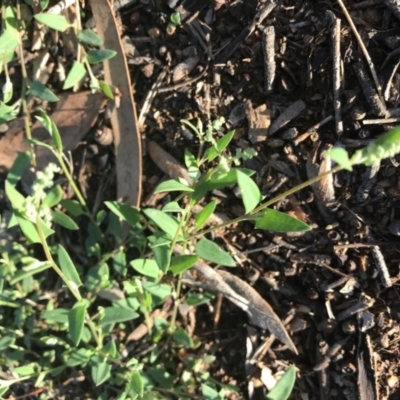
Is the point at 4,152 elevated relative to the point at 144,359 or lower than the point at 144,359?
elevated

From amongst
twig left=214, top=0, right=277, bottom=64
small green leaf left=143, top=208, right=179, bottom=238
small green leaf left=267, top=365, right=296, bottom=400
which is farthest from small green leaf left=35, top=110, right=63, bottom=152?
small green leaf left=267, top=365, right=296, bottom=400

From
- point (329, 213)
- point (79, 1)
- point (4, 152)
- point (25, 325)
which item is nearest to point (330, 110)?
point (329, 213)

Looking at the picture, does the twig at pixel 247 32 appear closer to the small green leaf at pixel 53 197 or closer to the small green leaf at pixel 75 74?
the small green leaf at pixel 75 74

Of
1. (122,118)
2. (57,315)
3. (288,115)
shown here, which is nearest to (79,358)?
(57,315)

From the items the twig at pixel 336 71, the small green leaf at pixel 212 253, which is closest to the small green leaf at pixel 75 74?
the small green leaf at pixel 212 253

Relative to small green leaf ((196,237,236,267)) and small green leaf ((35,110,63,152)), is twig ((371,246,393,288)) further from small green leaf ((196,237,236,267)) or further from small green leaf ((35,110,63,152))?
small green leaf ((35,110,63,152))

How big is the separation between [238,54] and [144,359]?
1745 millimetres

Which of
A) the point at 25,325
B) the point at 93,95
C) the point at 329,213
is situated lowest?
the point at 25,325

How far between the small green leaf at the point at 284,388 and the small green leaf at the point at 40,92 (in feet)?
6.22

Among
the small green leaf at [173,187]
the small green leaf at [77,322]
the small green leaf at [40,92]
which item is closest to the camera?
the small green leaf at [173,187]

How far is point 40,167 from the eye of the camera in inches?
129

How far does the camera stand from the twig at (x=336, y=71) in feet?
8.44

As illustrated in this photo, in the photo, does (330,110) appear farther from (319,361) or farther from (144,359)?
(144,359)

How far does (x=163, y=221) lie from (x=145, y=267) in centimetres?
36
